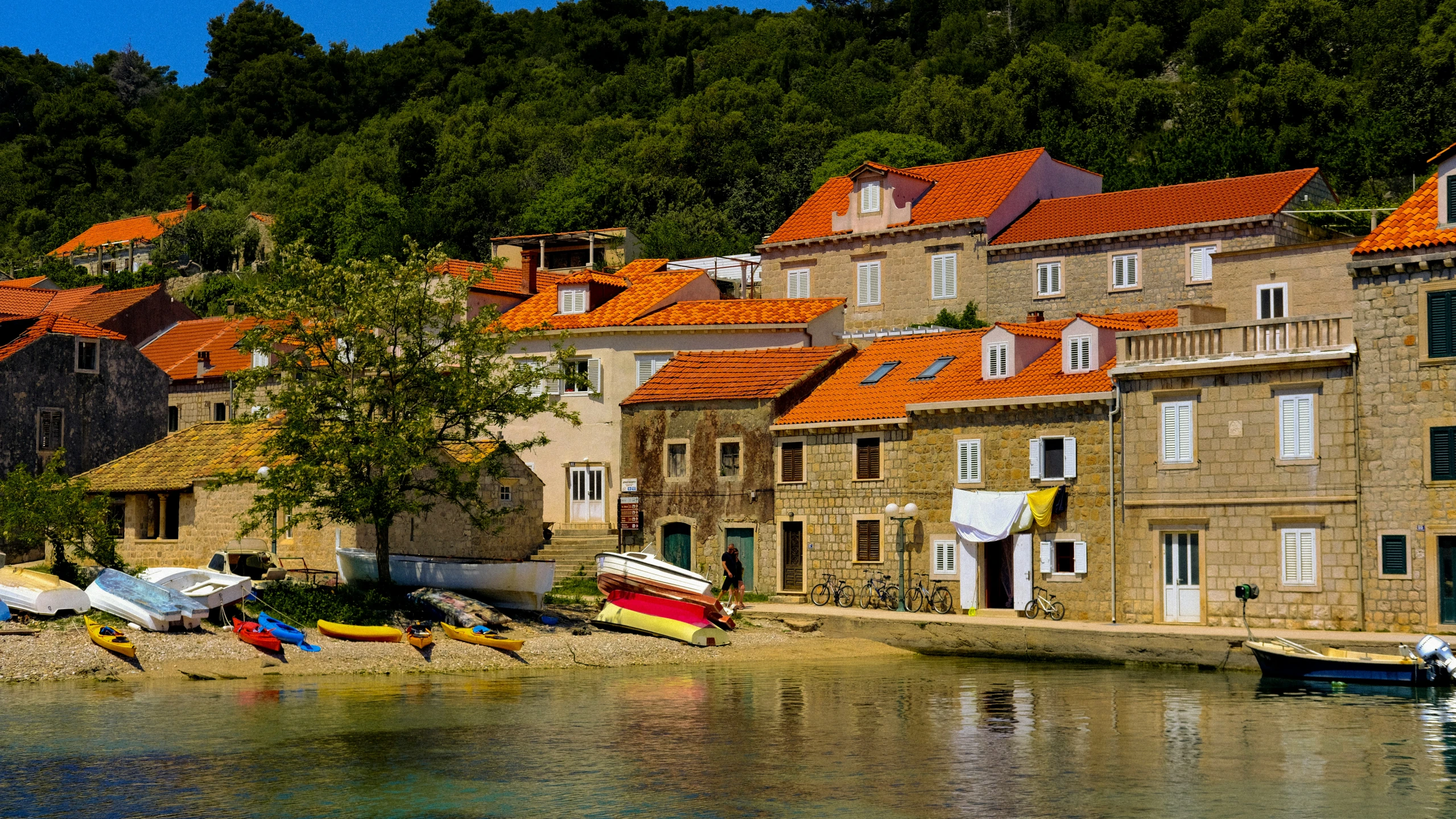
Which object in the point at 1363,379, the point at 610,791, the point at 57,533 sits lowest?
the point at 610,791

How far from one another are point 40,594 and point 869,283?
107 ft

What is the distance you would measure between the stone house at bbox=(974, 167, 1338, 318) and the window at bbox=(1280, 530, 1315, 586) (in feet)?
57.8

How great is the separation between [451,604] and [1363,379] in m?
21.6

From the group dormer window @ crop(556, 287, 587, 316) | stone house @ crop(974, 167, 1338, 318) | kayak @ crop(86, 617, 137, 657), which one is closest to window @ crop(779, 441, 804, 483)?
dormer window @ crop(556, 287, 587, 316)

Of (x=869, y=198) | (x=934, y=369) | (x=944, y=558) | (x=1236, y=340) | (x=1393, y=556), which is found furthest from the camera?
(x=869, y=198)

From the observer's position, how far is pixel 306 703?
102 feet

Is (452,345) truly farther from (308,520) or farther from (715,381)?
(715,381)

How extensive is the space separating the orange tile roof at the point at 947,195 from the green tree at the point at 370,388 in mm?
22080

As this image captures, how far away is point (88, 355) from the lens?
53.0m

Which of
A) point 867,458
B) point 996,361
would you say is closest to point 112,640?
point 867,458

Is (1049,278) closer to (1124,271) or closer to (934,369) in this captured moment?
(1124,271)

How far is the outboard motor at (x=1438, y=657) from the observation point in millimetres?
32156

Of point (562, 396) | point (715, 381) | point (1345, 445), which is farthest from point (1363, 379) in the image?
point (562, 396)

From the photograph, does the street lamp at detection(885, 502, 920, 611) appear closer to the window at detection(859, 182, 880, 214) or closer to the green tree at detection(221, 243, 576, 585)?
the green tree at detection(221, 243, 576, 585)
